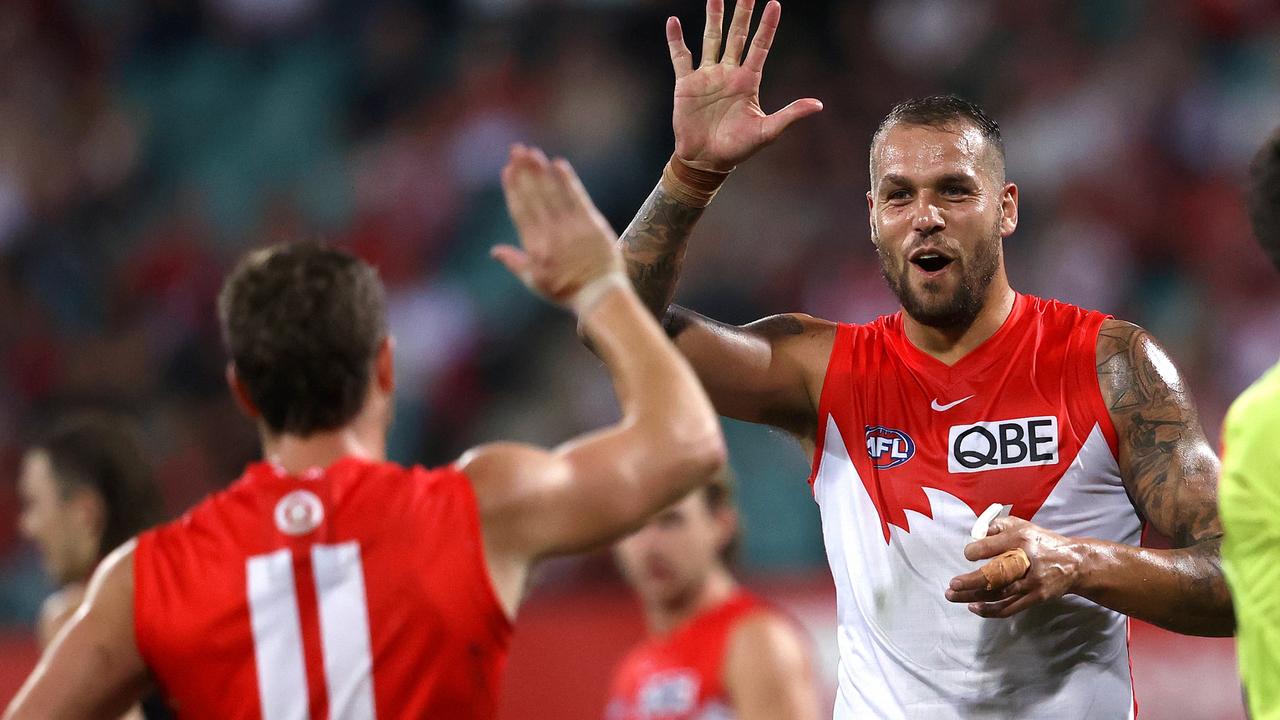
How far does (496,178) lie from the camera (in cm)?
1204

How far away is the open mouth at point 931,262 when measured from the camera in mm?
4326

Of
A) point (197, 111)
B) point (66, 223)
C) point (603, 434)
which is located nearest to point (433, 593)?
point (603, 434)

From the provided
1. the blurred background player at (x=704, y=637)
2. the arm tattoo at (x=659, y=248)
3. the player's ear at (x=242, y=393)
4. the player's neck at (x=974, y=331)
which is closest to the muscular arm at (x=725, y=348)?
the arm tattoo at (x=659, y=248)

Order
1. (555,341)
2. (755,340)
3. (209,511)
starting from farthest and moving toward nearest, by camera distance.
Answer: (555,341)
(755,340)
(209,511)

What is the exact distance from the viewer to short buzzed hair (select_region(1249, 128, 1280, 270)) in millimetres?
2855

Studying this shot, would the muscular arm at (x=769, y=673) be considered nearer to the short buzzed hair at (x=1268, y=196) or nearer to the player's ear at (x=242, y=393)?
the player's ear at (x=242, y=393)

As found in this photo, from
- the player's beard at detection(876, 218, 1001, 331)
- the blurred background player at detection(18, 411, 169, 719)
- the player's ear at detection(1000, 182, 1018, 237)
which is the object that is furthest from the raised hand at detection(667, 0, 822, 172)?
the blurred background player at detection(18, 411, 169, 719)

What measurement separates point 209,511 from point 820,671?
5634 mm

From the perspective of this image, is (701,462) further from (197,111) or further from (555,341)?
(197,111)

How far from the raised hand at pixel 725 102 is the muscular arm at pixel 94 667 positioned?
2.08 meters

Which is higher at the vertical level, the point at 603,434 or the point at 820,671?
the point at 603,434

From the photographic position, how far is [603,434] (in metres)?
3.13

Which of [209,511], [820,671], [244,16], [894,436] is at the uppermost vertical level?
[244,16]

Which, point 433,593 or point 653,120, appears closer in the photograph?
point 433,593
